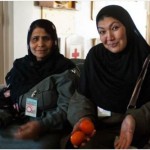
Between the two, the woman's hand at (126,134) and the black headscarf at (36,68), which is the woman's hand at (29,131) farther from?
the woman's hand at (126,134)

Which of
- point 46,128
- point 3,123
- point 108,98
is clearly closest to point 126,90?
point 108,98

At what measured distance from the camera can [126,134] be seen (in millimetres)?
1211

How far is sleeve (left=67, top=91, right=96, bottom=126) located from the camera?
1435 millimetres

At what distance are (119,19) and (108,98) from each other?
39 centimetres

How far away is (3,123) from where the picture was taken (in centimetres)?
158

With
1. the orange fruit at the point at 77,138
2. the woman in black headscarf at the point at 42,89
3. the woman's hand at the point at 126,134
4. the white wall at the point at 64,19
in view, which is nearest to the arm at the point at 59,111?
the woman in black headscarf at the point at 42,89

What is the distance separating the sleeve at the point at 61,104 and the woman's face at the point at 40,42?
208 millimetres

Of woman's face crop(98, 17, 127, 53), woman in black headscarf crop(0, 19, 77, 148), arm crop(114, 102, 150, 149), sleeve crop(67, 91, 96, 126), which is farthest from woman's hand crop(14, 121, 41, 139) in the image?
woman's face crop(98, 17, 127, 53)

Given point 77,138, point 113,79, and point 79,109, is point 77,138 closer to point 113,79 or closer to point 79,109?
point 79,109

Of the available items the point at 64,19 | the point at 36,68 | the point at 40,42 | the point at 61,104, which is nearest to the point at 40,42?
the point at 40,42

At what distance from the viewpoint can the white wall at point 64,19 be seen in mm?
3213

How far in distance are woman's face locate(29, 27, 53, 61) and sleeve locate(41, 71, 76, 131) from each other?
0.21 metres

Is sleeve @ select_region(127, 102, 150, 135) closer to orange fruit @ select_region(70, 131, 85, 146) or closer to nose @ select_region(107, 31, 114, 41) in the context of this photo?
orange fruit @ select_region(70, 131, 85, 146)

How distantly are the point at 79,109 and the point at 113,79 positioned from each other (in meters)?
0.22
